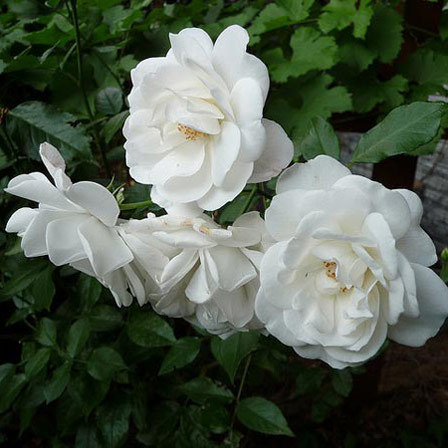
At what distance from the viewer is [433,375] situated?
253 centimetres

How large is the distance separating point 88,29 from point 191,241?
743mm

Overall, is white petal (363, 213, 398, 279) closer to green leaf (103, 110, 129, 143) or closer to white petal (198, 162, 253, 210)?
white petal (198, 162, 253, 210)

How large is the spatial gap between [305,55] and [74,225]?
93cm

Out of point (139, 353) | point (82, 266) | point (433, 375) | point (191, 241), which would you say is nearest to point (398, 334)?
point (191, 241)

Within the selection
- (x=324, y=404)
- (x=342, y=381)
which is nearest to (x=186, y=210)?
(x=342, y=381)

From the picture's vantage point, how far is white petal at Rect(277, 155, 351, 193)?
51cm

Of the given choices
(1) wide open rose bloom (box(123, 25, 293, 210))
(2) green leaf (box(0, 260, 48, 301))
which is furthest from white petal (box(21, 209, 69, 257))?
(2) green leaf (box(0, 260, 48, 301))

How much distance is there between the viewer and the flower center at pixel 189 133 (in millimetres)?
557

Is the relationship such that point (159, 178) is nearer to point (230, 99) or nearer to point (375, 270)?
point (230, 99)

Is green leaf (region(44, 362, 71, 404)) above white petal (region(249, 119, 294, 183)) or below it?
below

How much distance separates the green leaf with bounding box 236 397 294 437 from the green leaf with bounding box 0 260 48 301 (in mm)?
555

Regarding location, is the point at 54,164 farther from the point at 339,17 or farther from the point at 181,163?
the point at 339,17

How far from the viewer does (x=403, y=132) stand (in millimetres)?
631

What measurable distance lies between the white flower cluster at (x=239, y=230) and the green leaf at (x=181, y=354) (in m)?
0.60
